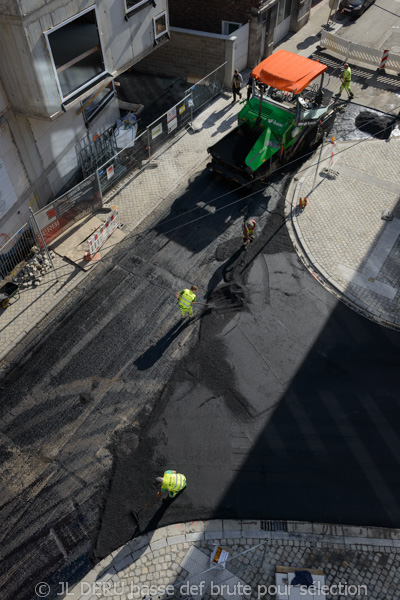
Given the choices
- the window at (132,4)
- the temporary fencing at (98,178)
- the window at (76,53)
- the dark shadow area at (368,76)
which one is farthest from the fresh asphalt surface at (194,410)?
the dark shadow area at (368,76)

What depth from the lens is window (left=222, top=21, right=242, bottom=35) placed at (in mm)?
20556

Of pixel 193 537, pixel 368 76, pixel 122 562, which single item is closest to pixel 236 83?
pixel 368 76

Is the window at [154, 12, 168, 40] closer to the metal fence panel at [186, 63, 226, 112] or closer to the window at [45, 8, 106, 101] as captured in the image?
the metal fence panel at [186, 63, 226, 112]

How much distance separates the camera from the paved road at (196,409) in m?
9.44

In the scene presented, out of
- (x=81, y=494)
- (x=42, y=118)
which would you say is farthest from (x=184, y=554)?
(x=42, y=118)

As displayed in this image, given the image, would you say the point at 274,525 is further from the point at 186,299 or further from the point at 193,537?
the point at 186,299

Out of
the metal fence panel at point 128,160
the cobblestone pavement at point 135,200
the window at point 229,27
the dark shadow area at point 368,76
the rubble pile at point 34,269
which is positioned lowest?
the dark shadow area at point 368,76

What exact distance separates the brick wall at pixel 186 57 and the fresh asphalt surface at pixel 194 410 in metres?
10.8

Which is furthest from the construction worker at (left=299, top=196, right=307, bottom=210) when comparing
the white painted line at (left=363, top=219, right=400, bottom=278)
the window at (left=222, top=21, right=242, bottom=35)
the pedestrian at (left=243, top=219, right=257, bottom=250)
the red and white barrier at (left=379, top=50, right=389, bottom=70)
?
the window at (left=222, top=21, right=242, bottom=35)

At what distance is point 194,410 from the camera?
10.8 meters

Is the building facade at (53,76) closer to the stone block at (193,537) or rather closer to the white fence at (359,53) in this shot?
the stone block at (193,537)

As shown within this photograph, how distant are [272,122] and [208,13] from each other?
900 cm

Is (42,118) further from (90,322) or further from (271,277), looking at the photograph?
(271,277)

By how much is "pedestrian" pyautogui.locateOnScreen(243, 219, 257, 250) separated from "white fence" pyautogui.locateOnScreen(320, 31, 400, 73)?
12644 mm
